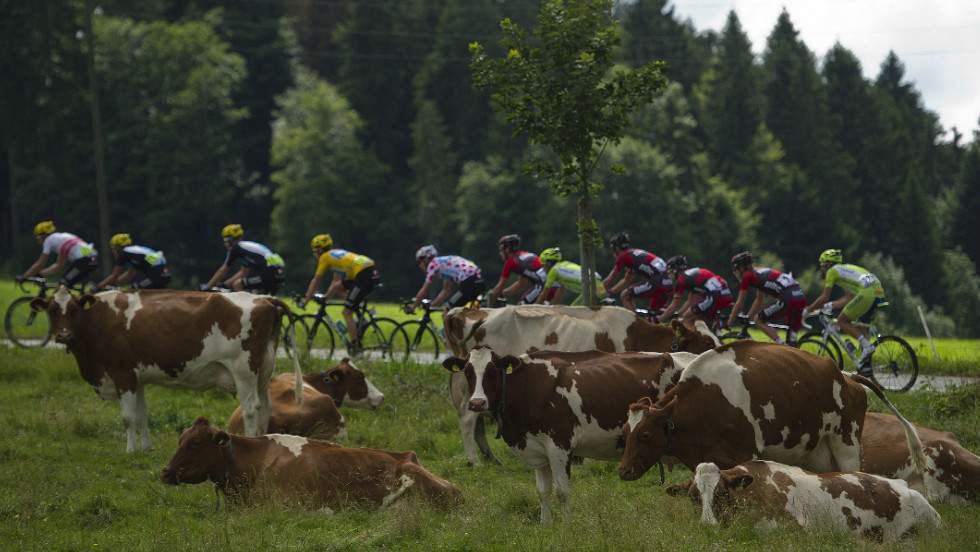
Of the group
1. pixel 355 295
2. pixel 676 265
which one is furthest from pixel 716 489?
pixel 355 295

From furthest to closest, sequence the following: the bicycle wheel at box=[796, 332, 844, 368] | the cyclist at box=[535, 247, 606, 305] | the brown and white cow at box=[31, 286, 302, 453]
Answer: the cyclist at box=[535, 247, 606, 305]
the bicycle wheel at box=[796, 332, 844, 368]
the brown and white cow at box=[31, 286, 302, 453]

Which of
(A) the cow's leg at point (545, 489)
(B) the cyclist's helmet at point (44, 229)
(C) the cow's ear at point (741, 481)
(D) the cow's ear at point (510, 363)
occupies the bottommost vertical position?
(A) the cow's leg at point (545, 489)

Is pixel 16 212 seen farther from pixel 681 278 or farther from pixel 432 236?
pixel 681 278

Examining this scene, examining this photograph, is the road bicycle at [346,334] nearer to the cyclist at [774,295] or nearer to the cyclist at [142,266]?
the cyclist at [142,266]

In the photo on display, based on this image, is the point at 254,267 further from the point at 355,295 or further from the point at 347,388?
the point at 347,388

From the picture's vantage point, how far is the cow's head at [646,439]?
27.0ft

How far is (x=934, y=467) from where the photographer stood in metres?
9.91

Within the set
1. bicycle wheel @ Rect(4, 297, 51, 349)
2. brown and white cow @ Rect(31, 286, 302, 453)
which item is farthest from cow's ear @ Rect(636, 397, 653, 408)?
bicycle wheel @ Rect(4, 297, 51, 349)

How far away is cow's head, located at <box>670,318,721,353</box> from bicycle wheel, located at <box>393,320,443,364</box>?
8.04m

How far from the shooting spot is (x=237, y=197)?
6619 centimetres

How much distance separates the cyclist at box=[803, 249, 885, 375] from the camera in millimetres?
15930

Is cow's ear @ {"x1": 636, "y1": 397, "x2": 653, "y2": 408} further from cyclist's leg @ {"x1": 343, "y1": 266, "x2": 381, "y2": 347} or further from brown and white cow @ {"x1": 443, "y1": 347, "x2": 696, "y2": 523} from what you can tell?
cyclist's leg @ {"x1": 343, "y1": 266, "x2": 381, "y2": 347}

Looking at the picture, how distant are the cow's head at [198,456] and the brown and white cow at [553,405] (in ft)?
8.47

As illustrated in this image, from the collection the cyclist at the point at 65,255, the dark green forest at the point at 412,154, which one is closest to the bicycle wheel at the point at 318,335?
the cyclist at the point at 65,255
